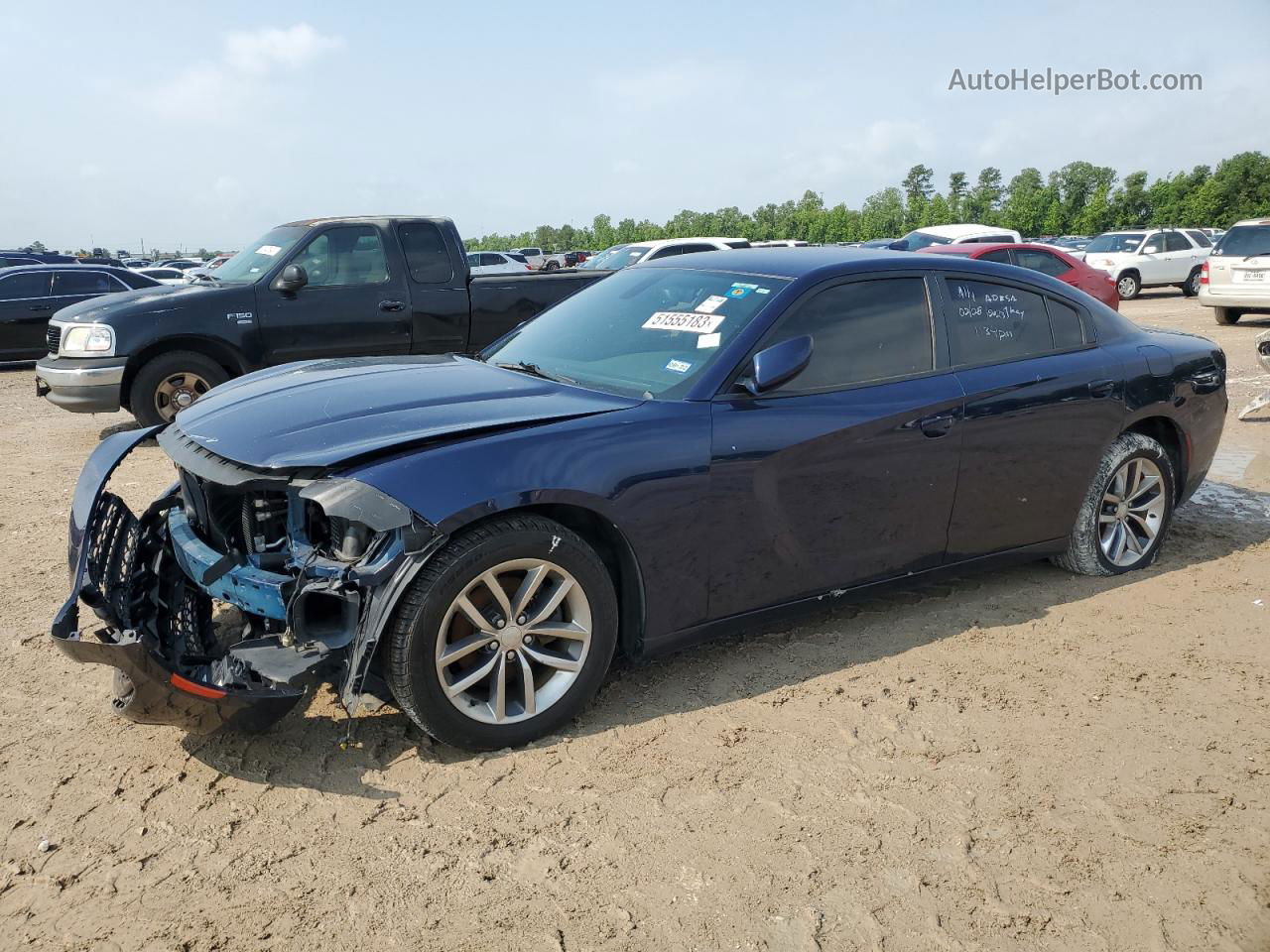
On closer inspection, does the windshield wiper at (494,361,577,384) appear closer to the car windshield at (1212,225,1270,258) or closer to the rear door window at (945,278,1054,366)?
the rear door window at (945,278,1054,366)

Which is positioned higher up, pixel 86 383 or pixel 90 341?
pixel 90 341

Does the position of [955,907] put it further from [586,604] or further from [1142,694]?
[1142,694]

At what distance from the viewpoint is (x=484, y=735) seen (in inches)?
132

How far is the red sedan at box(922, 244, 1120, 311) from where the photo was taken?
16.5 meters

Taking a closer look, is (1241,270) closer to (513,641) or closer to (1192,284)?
(1192,284)

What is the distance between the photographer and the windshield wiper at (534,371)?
4.09 meters

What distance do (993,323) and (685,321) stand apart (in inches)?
59.3

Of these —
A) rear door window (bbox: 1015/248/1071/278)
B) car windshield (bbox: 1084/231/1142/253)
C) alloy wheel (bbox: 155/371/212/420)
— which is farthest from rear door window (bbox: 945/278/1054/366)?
car windshield (bbox: 1084/231/1142/253)

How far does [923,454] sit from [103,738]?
323 cm

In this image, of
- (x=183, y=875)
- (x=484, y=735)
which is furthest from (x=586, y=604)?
(x=183, y=875)

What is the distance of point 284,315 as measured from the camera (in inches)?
344

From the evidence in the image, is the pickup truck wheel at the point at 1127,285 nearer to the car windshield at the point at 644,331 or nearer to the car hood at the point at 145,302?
the car hood at the point at 145,302

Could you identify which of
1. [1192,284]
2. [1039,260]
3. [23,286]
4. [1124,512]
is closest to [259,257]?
[1124,512]

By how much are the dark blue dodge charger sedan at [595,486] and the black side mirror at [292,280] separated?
4.30 metres
